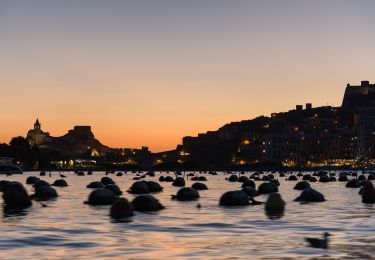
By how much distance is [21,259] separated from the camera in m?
28.5

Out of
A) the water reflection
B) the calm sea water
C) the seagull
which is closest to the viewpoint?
the calm sea water

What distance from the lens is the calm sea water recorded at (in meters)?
30.6

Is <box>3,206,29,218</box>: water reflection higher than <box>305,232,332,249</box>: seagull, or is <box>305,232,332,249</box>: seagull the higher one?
<box>3,206,29,218</box>: water reflection

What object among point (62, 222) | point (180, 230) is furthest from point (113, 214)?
point (180, 230)

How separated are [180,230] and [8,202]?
24382 millimetres

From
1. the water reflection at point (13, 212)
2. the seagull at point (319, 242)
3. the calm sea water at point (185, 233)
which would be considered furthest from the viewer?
the water reflection at point (13, 212)

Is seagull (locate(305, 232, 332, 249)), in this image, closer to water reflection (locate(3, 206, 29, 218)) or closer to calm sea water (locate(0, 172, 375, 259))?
calm sea water (locate(0, 172, 375, 259))

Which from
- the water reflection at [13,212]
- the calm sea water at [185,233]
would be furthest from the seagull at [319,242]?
the water reflection at [13,212]

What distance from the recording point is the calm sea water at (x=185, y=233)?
3061cm

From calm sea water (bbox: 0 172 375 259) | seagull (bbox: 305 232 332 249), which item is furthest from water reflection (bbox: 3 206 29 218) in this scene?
seagull (bbox: 305 232 332 249)

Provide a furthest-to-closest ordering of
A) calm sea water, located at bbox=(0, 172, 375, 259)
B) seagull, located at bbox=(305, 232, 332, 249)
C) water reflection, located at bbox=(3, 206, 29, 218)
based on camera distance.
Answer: water reflection, located at bbox=(3, 206, 29, 218), seagull, located at bbox=(305, 232, 332, 249), calm sea water, located at bbox=(0, 172, 375, 259)

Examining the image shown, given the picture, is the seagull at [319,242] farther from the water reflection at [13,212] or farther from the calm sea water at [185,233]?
the water reflection at [13,212]

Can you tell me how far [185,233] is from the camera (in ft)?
128

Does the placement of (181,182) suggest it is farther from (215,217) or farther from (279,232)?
(279,232)
